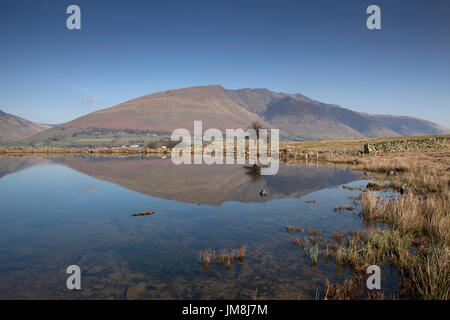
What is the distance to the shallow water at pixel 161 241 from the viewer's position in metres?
7.74

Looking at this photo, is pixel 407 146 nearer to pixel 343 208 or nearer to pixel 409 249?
pixel 343 208

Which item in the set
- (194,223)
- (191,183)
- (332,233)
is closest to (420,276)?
(332,233)

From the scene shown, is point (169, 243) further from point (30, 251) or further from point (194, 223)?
point (30, 251)

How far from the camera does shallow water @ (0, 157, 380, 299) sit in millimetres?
7742

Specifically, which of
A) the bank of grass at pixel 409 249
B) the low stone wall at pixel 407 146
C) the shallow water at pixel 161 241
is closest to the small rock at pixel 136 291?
the shallow water at pixel 161 241

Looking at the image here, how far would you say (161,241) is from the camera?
11.7m

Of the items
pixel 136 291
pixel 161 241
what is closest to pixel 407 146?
pixel 161 241

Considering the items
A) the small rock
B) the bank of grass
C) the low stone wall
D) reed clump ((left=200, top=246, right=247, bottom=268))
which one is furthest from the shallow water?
the low stone wall

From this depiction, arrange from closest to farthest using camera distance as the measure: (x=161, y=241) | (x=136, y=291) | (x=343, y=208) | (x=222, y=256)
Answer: (x=136, y=291) < (x=222, y=256) < (x=161, y=241) < (x=343, y=208)

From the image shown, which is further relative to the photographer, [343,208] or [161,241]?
[343,208]

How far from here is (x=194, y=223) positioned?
14570mm

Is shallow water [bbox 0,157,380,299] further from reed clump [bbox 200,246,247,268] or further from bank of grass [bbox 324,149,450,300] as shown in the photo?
bank of grass [bbox 324,149,450,300]
